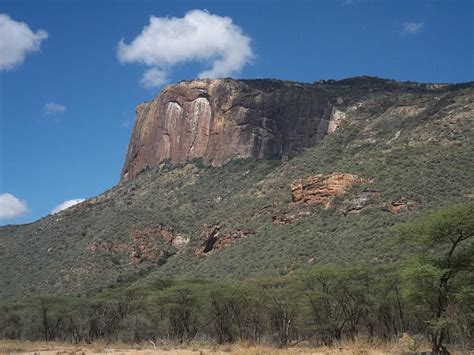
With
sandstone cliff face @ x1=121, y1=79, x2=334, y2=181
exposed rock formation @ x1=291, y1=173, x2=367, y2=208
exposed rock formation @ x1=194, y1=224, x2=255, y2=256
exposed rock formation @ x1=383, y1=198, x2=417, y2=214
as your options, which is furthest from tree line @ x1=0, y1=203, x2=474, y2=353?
sandstone cliff face @ x1=121, y1=79, x2=334, y2=181

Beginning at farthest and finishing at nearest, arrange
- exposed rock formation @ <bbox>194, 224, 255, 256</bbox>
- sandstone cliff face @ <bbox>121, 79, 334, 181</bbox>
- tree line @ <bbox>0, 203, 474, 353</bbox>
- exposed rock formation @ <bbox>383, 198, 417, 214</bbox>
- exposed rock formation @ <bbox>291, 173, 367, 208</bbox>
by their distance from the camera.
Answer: sandstone cliff face @ <bbox>121, 79, 334, 181</bbox> → exposed rock formation @ <bbox>194, 224, 255, 256</bbox> → exposed rock formation @ <bbox>291, 173, 367, 208</bbox> → exposed rock formation @ <bbox>383, 198, 417, 214</bbox> → tree line @ <bbox>0, 203, 474, 353</bbox>

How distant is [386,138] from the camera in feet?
319

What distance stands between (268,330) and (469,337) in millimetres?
31160

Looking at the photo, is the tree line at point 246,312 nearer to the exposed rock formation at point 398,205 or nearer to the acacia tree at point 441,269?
the acacia tree at point 441,269

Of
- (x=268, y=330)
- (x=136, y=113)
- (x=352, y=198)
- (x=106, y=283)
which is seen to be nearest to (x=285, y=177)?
(x=352, y=198)

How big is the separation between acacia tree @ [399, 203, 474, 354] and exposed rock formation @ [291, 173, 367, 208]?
53626mm

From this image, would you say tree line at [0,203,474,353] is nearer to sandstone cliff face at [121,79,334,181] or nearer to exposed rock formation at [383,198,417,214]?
exposed rock formation at [383,198,417,214]

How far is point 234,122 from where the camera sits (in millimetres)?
135625

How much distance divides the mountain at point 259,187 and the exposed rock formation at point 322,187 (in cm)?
30

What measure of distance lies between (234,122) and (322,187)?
198 ft

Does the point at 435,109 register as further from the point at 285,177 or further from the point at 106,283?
the point at 106,283

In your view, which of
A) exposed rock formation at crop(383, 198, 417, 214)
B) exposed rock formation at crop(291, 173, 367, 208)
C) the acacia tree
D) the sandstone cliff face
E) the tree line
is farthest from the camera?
the sandstone cliff face

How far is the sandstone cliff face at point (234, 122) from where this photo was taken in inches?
5271

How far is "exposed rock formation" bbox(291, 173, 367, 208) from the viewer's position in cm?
7606
